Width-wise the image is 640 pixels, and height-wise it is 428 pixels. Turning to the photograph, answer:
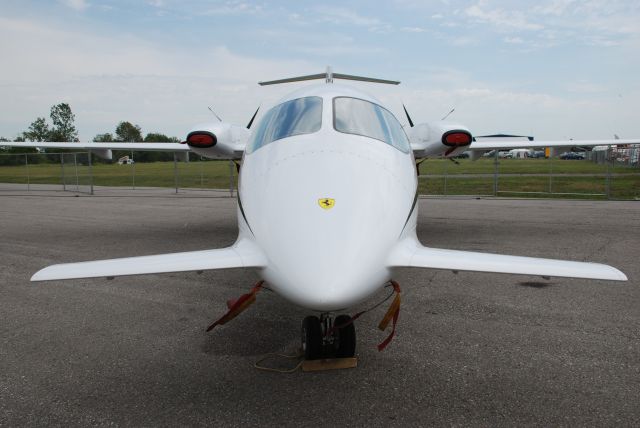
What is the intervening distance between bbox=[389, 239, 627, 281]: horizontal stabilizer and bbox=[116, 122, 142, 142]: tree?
121m

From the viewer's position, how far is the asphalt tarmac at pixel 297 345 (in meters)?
3.20

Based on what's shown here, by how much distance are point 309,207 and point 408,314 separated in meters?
2.57

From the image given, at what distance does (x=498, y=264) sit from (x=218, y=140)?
5.84 meters

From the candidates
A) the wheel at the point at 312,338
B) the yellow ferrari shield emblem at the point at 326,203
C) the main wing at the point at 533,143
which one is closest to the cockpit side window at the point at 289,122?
the yellow ferrari shield emblem at the point at 326,203

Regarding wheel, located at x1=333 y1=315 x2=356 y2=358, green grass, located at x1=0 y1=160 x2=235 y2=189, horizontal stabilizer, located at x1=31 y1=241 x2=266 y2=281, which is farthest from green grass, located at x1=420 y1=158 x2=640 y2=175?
horizontal stabilizer, located at x1=31 y1=241 x2=266 y2=281

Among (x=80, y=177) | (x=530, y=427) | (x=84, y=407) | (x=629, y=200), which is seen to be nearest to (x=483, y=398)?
(x=530, y=427)

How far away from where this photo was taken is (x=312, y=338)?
12.3ft

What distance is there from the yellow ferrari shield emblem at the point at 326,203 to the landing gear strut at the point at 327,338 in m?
0.98

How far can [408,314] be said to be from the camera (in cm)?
523

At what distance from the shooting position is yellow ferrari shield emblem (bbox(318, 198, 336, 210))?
10.5ft

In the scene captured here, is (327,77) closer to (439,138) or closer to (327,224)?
(439,138)

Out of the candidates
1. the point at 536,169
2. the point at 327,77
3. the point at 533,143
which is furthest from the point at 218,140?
the point at 536,169

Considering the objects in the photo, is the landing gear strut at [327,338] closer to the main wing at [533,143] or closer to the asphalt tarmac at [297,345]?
the asphalt tarmac at [297,345]

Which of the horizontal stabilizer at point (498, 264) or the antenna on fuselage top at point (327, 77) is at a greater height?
the antenna on fuselage top at point (327, 77)
